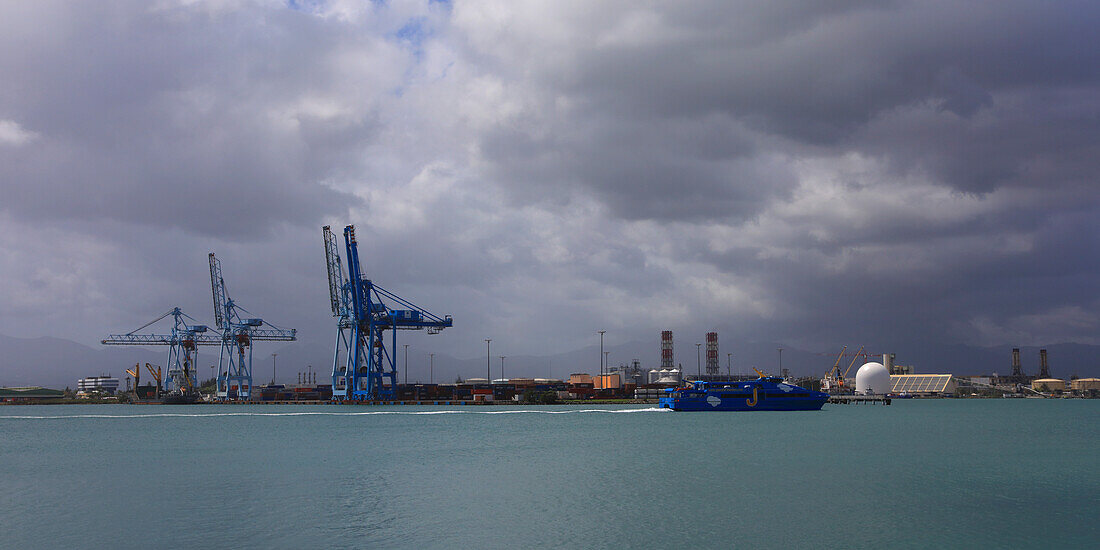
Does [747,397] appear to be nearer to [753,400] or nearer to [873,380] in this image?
[753,400]

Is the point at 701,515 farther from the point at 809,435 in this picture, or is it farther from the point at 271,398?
the point at 271,398

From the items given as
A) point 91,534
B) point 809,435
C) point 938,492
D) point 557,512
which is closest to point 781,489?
point 938,492

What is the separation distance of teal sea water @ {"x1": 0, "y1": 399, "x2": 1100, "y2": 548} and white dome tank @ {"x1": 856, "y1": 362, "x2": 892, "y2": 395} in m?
111

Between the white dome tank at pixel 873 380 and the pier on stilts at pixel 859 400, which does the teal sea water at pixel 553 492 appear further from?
the white dome tank at pixel 873 380

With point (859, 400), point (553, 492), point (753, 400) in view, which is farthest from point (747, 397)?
point (553, 492)

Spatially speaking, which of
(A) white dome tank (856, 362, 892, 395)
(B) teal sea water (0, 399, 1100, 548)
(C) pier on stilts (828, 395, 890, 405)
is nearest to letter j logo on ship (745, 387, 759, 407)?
(C) pier on stilts (828, 395, 890, 405)

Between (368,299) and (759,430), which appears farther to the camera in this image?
(368,299)

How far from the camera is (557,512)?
102 feet

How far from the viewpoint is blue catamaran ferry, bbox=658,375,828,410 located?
10844 centimetres

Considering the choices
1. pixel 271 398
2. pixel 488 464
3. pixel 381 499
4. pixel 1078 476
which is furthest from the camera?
pixel 271 398

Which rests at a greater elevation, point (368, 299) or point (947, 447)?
point (368, 299)

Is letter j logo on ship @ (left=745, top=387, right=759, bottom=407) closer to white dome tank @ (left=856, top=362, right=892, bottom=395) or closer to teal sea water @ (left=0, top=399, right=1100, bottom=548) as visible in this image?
teal sea water @ (left=0, top=399, right=1100, bottom=548)

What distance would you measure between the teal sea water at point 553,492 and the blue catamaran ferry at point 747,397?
4091 centimetres

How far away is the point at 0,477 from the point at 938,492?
4977 centimetres
